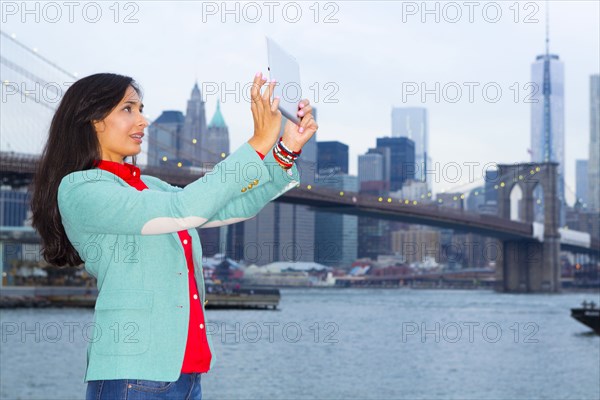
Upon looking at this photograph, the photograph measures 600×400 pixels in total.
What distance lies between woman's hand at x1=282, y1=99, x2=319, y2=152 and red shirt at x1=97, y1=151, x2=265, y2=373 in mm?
93

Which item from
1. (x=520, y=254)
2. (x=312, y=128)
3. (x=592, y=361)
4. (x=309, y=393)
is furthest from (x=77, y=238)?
(x=520, y=254)

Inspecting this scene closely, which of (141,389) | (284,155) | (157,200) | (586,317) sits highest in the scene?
(284,155)

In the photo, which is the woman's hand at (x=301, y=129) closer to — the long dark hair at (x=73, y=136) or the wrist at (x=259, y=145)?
the wrist at (x=259, y=145)

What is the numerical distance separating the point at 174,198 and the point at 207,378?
29.7m

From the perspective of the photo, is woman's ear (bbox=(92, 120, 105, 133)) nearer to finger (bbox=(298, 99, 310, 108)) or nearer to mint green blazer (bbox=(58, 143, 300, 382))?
mint green blazer (bbox=(58, 143, 300, 382))

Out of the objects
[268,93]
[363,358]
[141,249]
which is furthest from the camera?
[363,358]

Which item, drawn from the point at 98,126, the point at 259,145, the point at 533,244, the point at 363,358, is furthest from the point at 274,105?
the point at 533,244

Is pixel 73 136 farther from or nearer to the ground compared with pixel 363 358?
farther from the ground

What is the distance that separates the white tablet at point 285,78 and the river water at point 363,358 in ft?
81.5

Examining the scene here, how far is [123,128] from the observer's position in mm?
2578

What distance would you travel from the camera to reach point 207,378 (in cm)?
3139

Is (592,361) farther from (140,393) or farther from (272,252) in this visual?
(272,252)

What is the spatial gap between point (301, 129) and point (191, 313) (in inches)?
21.1

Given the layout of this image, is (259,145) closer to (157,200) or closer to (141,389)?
(157,200)
